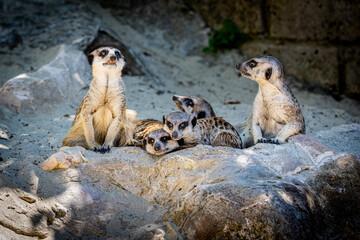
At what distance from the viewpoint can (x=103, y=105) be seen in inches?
174

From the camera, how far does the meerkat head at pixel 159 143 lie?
406cm

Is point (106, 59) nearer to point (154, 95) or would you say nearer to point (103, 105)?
point (103, 105)

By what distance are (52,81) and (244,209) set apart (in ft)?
13.0

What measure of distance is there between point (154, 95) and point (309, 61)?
312 cm

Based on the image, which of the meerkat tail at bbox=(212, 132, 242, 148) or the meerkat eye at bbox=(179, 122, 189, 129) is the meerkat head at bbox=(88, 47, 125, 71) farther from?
the meerkat tail at bbox=(212, 132, 242, 148)

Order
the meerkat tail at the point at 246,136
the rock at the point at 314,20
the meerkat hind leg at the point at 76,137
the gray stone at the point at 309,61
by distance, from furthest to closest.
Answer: the gray stone at the point at 309,61
the rock at the point at 314,20
the meerkat tail at the point at 246,136
the meerkat hind leg at the point at 76,137

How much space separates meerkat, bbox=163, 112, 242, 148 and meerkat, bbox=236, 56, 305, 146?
0.99ft

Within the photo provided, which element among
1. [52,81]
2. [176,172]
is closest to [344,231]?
[176,172]

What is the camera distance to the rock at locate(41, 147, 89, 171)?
376cm

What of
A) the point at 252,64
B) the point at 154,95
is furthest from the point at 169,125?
the point at 154,95

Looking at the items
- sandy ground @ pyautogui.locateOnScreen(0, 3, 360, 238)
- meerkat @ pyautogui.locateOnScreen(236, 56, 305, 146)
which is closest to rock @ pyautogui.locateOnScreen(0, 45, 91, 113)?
sandy ground @ pyautogui.locateOnScreen(0, 3, 360, 238)

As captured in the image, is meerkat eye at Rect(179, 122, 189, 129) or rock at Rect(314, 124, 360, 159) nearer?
meerkat eye at Rect(179, 122, 189, 129)

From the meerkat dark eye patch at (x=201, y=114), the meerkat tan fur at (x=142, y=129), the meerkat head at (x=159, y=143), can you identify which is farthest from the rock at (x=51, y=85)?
the meerkat head at (x=159, y=143)

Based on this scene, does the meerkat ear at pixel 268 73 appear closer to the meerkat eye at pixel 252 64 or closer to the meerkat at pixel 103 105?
the meerkat eye at pixel 252 64
